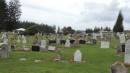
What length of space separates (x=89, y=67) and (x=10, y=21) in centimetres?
9363

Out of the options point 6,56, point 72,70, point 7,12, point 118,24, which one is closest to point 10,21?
point 7,12

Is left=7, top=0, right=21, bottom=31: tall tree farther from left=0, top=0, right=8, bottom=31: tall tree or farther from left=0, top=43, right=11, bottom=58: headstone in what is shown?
left=0, top=43, right=11, bottom=58: headstone

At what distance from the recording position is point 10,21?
110125 mm

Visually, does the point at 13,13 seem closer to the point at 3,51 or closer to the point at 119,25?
the point at 119,25

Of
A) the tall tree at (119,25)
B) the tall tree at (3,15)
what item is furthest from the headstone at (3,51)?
the tall tree at (3,15)

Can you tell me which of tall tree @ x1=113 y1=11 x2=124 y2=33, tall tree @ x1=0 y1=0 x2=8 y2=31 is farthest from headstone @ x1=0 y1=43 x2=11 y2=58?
tall tree @ x1=0 y1=0 x2=8 y2=31

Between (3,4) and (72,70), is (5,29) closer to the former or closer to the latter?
(3,4)

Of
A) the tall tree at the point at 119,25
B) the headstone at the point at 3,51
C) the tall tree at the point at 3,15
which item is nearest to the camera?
the headstone at the point at 3,51

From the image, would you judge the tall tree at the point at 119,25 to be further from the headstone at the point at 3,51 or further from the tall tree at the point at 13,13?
the headstone at the point at 3,51

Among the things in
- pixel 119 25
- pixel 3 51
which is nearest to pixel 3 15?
pixel 119 25

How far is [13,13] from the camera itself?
11288 centimetres

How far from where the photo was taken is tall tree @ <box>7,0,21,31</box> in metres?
109

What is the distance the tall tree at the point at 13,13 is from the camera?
109175 millimetres

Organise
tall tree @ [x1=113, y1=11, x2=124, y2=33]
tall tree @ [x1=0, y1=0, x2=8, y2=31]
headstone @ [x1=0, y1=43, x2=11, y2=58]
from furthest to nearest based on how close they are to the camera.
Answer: tall tree @ [x1=0, y1=0, x2=8, y2=31]
tall tree @ [x1=113, y1=11, x2=124, y2=33]
headstone @ [x1=0, y1=43, x2=11, y2=58]
